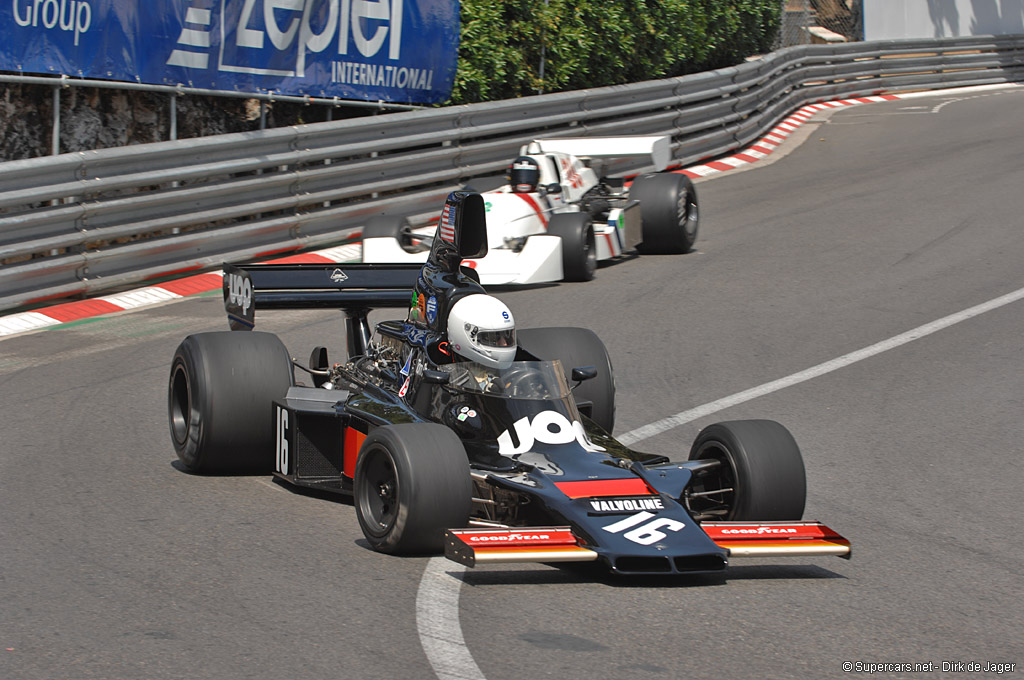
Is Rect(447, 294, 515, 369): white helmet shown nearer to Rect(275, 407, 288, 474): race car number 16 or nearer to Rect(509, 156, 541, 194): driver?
Rect(275, 407, 288, 474): race car number 16

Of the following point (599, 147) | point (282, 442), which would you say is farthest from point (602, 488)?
point (599, 147)

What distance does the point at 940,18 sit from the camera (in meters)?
31.7

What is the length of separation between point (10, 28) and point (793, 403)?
7.17m

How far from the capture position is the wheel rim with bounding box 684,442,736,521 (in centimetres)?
622

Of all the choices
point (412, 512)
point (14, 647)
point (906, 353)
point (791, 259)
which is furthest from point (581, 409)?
point (791, 259)

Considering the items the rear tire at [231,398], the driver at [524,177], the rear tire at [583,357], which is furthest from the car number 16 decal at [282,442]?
the driver at [524,177]

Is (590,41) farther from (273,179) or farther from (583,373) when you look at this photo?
(583,373)

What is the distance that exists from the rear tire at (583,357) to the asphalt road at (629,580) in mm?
504

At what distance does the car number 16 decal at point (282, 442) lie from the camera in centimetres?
695

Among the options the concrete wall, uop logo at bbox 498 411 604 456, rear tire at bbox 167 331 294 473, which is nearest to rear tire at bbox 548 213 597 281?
rear tire at bbox 167 331 294 473

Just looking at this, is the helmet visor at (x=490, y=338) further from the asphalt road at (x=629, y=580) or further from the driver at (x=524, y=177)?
the driver at (x=524, y=177)

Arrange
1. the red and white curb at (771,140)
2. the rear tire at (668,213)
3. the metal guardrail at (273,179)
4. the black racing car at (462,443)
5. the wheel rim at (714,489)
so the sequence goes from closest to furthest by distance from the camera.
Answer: the black racing car at (462,443)
the wheel rim at (714,489)
the metal guardrail at (273,179)
the rear tire at (668,213)
the red and white curb at (771,140)

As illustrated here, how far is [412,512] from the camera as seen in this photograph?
221 inches

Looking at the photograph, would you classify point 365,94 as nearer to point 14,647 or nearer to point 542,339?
point 542,339
